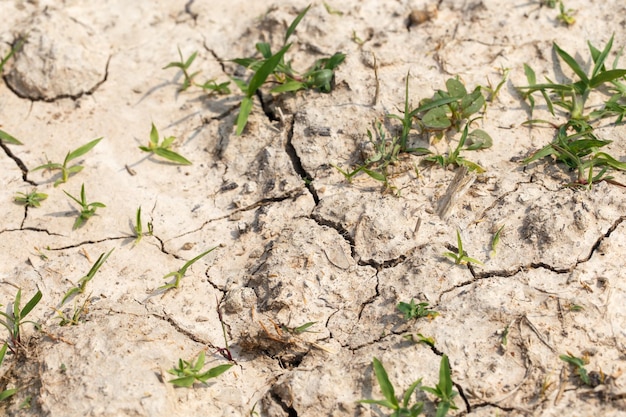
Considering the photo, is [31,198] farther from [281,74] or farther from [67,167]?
[281,74]

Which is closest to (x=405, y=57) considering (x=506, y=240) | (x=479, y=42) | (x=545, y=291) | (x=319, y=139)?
(x=479, y=42)

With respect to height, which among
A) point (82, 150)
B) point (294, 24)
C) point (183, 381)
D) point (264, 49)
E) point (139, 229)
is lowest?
point (183, 381)

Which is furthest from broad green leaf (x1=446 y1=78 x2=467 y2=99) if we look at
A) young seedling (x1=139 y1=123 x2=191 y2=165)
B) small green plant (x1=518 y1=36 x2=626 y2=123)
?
young seedling (x1=139 y1=123 x2=191 y2=165)

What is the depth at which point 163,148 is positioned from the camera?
3.45m

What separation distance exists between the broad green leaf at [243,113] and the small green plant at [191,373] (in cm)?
132

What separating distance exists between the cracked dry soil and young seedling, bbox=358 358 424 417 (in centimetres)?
6

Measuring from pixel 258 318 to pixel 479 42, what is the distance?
2083 mm

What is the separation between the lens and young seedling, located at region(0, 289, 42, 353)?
105 inches

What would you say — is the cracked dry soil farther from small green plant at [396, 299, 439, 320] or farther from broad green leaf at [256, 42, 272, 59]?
broad green leaf at [256, 42, 272, 59]

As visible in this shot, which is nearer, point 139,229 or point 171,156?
point 139,229

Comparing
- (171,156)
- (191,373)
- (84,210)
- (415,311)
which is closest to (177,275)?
(191,373)

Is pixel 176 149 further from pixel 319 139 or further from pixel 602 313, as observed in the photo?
pixel 602 313

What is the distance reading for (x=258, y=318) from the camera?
272 centimetres

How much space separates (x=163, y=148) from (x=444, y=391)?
1.96 meters
